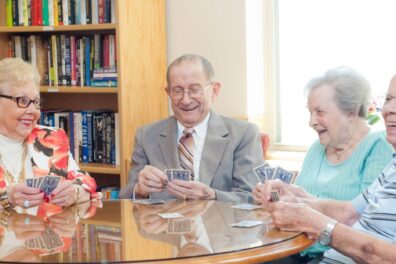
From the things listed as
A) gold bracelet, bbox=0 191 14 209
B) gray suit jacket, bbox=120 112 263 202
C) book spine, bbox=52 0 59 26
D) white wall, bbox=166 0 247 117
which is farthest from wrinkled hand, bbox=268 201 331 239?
book spine, bbox=52 0 59 26

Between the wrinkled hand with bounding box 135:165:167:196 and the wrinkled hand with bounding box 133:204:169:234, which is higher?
the wrinkled hand with bounding box 135:165:167:196

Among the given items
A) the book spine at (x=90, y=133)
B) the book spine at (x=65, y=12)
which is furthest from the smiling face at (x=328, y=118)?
the book spine at (x=65, y=12)

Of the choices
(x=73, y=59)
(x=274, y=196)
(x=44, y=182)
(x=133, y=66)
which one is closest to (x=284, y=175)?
(x=274, y=196)

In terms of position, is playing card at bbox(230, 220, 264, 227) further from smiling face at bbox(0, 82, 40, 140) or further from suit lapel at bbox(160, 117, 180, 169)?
smiling face at bbox(0, 82, 40, 140)

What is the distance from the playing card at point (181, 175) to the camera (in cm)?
290

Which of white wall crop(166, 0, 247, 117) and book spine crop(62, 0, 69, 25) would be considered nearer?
white wall crop(166, 0, 247, 117)

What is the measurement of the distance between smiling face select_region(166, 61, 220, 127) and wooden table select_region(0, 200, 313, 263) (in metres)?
0.59

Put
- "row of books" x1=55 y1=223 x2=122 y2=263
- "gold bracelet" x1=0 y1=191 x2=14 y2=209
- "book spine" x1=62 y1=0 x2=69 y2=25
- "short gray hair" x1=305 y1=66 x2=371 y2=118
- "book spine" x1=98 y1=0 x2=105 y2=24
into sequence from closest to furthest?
1. "row of books" x1=55 y1=223 x2=122 y2=263
2. "gold bracelet" x1=0 y1=191 x2=14 y2=209
3. "short gray hair" x1=305 y1=66 x2=371 y2=118
4. "book spine" x1=98 y1=0 x2=105 y2=24
5. "book spine" x1=62 y1=0 x2=69 y2=25

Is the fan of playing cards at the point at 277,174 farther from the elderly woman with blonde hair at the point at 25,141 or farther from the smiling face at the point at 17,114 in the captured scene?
the smiling face at the point at 17,114

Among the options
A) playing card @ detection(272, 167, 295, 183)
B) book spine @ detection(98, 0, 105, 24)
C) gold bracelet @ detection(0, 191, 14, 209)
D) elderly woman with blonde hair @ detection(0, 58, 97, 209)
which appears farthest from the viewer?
book spine @ detection(98, 0, 105, 24)

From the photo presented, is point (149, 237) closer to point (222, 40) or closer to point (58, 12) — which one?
point (222, 40)

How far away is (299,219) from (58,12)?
2.70 metres

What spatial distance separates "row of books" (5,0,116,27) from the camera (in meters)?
4.37

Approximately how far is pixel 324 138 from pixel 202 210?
670 millimetres
